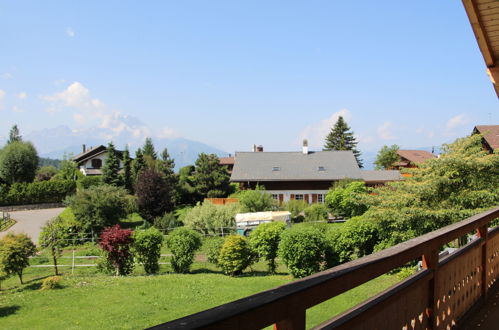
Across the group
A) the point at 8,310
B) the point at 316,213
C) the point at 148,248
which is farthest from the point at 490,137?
the point at 8,310

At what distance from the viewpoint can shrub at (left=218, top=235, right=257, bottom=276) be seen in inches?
627

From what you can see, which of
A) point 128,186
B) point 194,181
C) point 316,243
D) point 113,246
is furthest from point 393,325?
point 128,186

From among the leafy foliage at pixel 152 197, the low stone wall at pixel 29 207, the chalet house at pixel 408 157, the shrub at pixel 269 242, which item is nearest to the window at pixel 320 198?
the leafy foliage at pixel 152 197

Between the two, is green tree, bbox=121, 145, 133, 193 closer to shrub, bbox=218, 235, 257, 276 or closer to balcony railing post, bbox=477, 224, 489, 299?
shrub, bbox=218, 235, 257, 276

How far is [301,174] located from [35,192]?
88.6ft

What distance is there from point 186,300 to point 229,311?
1152cm

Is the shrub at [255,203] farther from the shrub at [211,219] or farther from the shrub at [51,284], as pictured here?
the shrub at [51,284]

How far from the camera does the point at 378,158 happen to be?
54.9 meters

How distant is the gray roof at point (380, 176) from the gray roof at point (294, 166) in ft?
4.54

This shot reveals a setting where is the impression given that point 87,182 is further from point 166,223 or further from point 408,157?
point 408,157

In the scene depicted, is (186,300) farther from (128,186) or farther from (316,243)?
(128,186)

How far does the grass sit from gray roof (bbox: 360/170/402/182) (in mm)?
23594

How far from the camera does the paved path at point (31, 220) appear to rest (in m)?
26.3

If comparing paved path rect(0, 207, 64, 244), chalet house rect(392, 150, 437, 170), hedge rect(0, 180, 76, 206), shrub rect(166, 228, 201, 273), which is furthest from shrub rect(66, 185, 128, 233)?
chalet house rect(392, 150, 437, 170)
